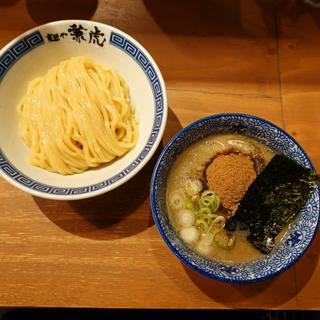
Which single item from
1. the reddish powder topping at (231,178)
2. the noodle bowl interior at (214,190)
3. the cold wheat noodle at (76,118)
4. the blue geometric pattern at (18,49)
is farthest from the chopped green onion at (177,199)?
the blue geometric pattern at (18,49)

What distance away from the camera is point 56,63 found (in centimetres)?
160

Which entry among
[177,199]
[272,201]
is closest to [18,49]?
[177,199]

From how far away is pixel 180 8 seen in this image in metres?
1.83

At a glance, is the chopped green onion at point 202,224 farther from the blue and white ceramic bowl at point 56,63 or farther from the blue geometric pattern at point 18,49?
the blue geometric pattern at point 18,49

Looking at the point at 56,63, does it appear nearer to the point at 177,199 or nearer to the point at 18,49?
the point at 18,49

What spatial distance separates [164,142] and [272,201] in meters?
0.46

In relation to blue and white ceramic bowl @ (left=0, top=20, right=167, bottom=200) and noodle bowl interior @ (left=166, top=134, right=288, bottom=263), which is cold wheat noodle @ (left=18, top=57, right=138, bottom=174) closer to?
blue and white ceramic bowl @ (left=0, top=20, right=167, bottom=200)

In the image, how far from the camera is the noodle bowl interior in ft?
4.54

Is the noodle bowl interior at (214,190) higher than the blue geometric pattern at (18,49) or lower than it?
lower

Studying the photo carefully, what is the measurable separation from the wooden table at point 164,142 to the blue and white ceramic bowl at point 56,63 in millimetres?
134

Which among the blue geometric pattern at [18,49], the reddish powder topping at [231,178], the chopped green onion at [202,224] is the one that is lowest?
the chopped green onion at [202,224]

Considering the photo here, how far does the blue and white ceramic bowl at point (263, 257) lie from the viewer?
1.27 m

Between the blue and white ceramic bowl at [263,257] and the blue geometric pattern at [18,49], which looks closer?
the blue and white ceramic bowl at [263,257]

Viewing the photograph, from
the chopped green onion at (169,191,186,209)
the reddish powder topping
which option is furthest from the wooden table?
the reddish powder topping
